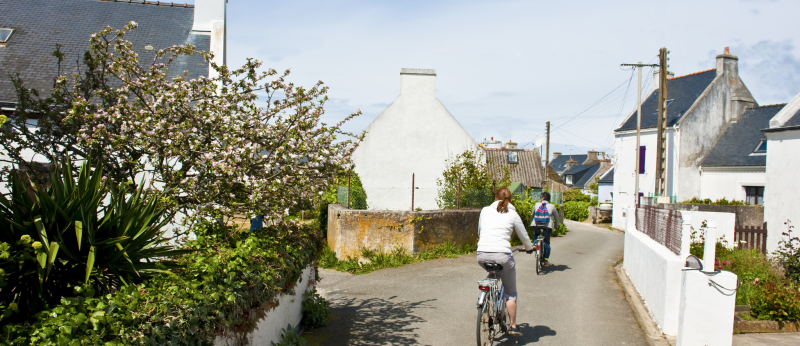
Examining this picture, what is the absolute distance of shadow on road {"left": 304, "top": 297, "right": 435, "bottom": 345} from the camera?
655 centimetres

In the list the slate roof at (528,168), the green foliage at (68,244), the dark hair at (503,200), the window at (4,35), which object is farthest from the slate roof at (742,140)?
the window at (4,35)

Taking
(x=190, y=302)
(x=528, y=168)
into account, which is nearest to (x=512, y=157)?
(x=528, y=168)

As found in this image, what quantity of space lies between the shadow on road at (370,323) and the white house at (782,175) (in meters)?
12.0

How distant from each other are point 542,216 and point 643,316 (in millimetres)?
3943

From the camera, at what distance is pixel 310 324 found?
6992mm

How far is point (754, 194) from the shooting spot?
26.1 m

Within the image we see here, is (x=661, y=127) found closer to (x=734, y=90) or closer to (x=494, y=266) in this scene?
(x=734, y=90)

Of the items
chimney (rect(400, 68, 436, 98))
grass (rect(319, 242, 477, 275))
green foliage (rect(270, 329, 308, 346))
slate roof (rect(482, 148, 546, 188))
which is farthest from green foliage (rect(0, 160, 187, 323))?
slate roof (rect(482, 148, 546, 188))

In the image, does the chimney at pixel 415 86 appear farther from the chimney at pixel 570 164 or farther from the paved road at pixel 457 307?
the chimney at pixel 570 164

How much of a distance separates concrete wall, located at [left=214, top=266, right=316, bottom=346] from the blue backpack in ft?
19.3

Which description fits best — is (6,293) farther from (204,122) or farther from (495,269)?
(495,269)

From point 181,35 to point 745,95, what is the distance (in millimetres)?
30146

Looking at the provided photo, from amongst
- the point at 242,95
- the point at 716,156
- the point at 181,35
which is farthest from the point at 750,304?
the point at 716,156

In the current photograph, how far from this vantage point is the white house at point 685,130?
94.0ft
